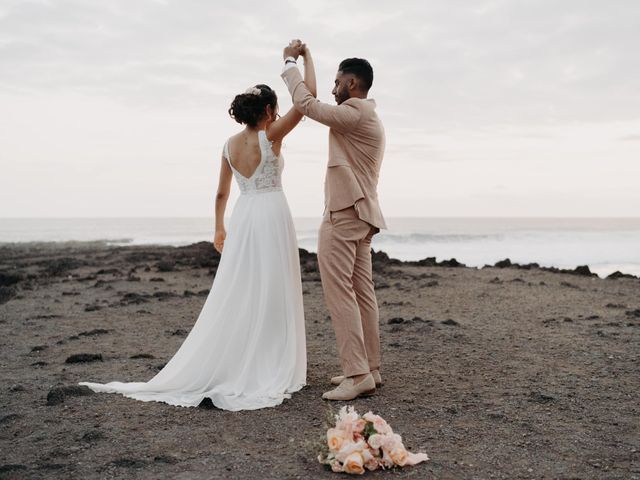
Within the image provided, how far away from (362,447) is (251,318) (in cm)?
195

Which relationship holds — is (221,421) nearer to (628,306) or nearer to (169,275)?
(628,306)

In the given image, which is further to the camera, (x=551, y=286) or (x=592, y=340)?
(x=551, y=286)

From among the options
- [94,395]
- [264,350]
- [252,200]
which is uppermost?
Answer: [252,200]

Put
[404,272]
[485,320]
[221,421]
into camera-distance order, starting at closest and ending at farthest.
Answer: [221,421], [485,320], [404,272]

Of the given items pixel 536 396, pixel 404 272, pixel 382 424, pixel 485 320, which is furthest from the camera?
pixel 404 272

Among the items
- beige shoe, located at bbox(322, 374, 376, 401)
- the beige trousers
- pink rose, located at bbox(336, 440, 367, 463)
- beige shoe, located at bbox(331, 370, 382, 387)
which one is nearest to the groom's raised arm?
the beige trousers

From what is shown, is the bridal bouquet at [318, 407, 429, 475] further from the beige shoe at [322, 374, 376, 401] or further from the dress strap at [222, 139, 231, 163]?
the dress strap at [222, 139, 231, 163]

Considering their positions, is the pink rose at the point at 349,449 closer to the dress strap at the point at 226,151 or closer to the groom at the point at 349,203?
the groom at the point at 349,203

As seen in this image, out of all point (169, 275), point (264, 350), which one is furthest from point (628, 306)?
point (169, 275)

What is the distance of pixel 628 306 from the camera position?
32.0 feet

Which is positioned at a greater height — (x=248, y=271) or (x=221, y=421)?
(x=248, y=271)

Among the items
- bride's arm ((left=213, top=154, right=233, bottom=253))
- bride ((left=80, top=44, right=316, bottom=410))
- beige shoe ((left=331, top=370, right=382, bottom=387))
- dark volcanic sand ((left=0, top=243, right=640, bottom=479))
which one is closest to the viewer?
dark volcanic sand ((left=0, top=243, right=640, bottom=479))

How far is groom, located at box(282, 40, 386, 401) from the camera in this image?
488 cm

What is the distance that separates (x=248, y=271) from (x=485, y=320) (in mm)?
4604
